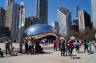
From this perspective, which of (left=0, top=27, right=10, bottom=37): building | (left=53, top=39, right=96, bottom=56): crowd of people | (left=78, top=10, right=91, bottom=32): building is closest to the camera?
(left=53, top=39, right=96, bottom=56): crowd of people

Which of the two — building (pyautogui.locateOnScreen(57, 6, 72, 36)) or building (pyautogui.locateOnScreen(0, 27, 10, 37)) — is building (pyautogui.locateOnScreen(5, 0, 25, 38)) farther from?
building (pyautogui.locateOnScreen(57, 6, 72, 36))

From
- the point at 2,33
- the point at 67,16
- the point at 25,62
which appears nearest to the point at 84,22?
the point at 67,16

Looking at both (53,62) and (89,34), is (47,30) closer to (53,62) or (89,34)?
(89,34)

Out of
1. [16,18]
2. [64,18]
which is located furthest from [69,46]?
[64,18]

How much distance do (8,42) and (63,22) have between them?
13217 cm

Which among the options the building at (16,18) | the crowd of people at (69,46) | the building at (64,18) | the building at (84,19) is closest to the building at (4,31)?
the building at (16,18)

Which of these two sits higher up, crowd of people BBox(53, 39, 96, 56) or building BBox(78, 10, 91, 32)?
building BBox(78, 10, 91, 32)

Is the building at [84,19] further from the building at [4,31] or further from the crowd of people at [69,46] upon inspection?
the crowd of people at [69,46]

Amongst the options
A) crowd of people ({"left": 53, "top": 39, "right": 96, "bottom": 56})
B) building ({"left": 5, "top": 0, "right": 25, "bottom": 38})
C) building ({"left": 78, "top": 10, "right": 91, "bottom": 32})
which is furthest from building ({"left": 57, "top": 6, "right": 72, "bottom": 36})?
crowd of people ({"left": 53, "top": 39, "right": 96, "bottom": 56})

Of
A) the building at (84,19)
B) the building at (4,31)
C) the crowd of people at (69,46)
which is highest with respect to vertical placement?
the building at (84,19)

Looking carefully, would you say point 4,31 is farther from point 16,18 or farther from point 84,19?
point 84,19

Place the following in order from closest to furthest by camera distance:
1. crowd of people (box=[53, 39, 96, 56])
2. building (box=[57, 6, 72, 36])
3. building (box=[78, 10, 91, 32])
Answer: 1. crowd of people (box=[53, 39, 96, 56])
2. building (box=[78, 10, 91, 32])
3. building (box=[57, 6, 72, 36])

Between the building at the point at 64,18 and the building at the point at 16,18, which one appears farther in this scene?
the building at the point at 64,18

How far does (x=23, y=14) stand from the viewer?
65.8 feet
